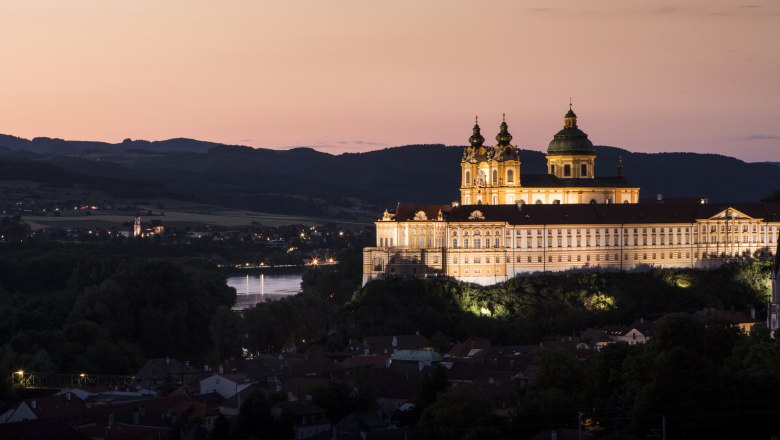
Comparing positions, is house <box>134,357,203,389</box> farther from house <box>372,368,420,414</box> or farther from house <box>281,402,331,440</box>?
house <box>281,402,331,440</box>

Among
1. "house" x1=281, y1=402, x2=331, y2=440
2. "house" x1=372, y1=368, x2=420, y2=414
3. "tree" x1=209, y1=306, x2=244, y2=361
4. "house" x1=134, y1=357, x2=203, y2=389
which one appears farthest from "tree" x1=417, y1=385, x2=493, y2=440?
"tree" x1=209, y1=306, x2=244, y2=361

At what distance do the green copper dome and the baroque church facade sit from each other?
5.33 meters

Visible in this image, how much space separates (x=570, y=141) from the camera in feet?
415

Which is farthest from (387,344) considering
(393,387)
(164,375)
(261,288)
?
(261,288)

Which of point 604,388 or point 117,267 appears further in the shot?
point 117,267

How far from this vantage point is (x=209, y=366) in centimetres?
9625

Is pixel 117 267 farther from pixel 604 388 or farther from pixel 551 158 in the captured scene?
pixel 604 388

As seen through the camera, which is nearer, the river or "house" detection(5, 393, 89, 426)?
"house" detection(5, 393, 89, 426)

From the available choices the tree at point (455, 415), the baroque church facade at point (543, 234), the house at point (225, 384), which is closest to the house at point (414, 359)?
the house at point (225, 384)

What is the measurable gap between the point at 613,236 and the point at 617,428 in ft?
175

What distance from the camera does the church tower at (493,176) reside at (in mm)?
121562

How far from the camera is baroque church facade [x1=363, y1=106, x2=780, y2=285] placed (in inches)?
4390

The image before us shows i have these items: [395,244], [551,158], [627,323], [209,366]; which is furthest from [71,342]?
[551,158]

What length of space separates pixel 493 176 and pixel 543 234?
36.2 feet
